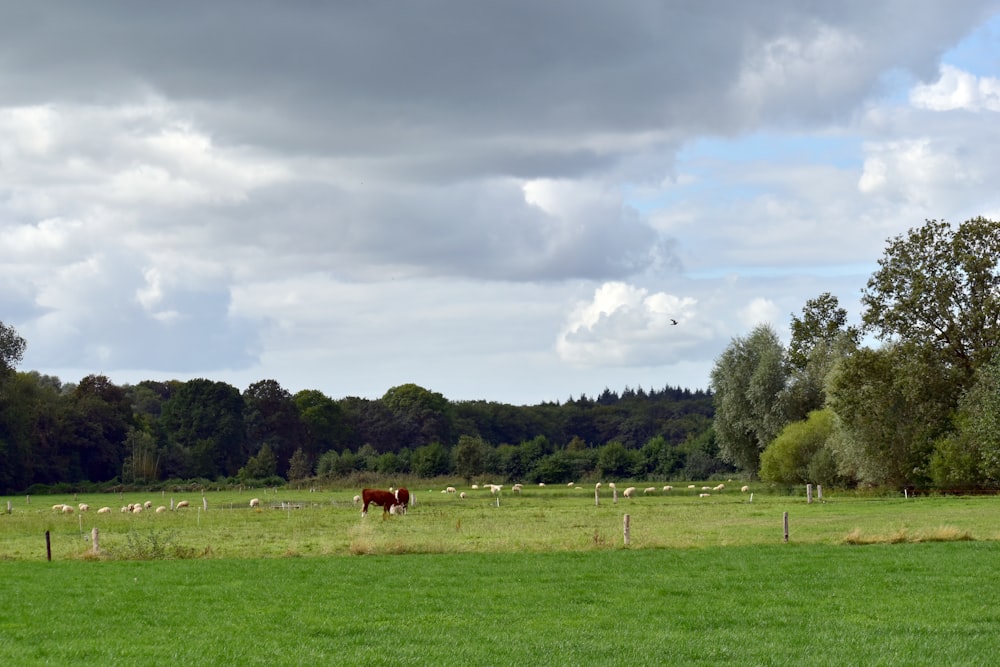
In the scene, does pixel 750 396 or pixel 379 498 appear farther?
pixel 750 396

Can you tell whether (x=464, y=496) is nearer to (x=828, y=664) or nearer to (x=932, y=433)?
(x=932, y=433)

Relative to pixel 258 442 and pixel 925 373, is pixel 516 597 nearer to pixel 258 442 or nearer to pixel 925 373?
pixel 925 373

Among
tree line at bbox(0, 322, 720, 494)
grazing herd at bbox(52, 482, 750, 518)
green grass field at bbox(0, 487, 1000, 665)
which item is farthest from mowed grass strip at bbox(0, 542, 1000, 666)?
tree line at bbox(0, 322, 720, 494)

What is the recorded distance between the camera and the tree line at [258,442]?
369 feet

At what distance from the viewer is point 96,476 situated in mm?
122938

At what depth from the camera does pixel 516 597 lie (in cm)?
2433

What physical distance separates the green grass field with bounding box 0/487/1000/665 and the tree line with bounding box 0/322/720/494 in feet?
230

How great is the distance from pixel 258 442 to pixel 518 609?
127 m

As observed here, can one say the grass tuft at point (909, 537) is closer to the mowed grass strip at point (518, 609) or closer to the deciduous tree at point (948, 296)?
the mowed grass strip at point (518, 609)

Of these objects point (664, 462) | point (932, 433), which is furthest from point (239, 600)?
point (664, 462)

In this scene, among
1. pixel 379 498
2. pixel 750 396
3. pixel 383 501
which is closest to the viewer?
pixel 383 501

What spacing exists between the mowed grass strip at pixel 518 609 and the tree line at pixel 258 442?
7654 centimetres

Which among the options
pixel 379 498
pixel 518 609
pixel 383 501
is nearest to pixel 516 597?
pixel 518 609

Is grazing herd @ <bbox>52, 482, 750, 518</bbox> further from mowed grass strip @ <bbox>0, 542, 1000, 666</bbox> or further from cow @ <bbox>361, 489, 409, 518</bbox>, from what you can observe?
mowed grass strip @ <bbox>0, 542, 1000, 666</bbox>
